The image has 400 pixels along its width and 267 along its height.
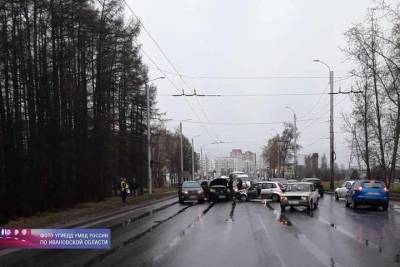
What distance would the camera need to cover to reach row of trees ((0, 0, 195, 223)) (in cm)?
3359

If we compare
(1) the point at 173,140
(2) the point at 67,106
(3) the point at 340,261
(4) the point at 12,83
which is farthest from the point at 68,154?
(1) the point at 173,140

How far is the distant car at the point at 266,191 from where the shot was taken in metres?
42.8

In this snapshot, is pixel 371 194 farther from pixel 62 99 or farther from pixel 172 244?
pixel 62 99

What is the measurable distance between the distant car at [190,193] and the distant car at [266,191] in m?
4.15

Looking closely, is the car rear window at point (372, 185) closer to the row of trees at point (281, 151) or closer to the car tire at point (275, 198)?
the car tire at point (275, 198)

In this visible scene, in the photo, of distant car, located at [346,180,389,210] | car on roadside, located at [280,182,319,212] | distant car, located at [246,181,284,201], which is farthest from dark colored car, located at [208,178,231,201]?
distant car, located at [346,180,389,210]

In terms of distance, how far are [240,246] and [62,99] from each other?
95.5ft

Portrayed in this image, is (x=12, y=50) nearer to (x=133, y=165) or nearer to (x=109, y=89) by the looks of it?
(x=109, y=89)

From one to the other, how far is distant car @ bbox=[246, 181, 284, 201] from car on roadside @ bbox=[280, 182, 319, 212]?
976 cm

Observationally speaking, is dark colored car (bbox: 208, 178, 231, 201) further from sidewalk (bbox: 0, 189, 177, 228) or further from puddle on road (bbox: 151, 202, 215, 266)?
puddle on road (bbox: 151, 202, 215, 266)

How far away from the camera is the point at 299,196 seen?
99.3ft

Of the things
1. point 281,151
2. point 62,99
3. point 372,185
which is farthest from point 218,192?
point 281,151

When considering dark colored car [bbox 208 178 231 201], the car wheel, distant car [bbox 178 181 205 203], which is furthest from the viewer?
dark colored car [bbox 208 178 231 201]

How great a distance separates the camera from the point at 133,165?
59906 mm
